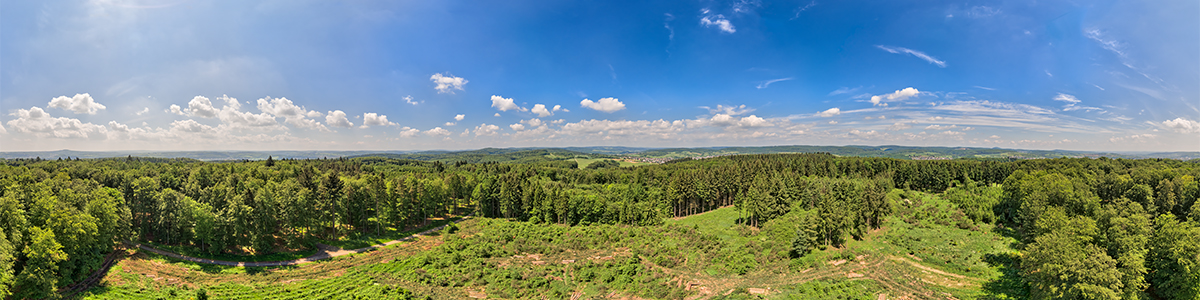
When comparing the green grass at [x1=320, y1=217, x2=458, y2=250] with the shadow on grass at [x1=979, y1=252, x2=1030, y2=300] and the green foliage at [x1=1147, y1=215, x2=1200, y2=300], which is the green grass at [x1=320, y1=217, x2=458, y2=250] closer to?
the shadow on grass at [x1=979, y1=252, x2=1030, y2=300]

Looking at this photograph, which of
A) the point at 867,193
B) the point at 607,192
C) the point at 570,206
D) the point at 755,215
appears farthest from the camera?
the point at 607,192

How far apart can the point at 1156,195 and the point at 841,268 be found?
51411mm

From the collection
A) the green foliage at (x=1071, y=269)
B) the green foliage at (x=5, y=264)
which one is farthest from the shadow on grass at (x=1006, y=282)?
the green foliage at (x=5, y=264)

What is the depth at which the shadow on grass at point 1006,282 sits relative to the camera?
3068 centimetres

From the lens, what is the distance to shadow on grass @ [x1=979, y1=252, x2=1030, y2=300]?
30.7 m

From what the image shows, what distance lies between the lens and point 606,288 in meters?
34.6

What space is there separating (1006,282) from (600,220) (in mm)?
50129

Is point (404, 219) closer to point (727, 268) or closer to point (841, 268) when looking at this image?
point (727, 268)

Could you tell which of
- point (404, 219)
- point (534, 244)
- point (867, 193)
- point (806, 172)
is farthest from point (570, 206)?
point (806, 172)

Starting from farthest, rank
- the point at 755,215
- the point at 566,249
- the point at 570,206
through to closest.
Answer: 1. the point at 570,206
2. the point at 755,215
3. the point at 566,249

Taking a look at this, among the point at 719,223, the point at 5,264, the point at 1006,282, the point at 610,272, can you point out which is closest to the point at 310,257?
the point at 5,264

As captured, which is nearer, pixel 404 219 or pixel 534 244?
pixel 534 244

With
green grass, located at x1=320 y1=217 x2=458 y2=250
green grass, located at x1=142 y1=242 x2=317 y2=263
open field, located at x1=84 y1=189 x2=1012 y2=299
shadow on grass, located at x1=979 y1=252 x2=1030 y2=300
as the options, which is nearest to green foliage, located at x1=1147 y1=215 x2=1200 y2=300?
shadow on grass, located at x1=979 y1=252 x2=1030 y2=300

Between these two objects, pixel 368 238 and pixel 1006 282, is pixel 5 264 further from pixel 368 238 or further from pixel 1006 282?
pixel 1006 282
